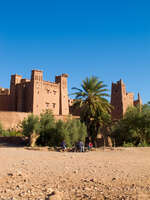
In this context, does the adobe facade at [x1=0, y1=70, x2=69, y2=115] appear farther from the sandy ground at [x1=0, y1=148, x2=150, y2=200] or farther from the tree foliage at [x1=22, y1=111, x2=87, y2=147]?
the sandy ground at [x1=0, y1=148, x2=150, y2=200]

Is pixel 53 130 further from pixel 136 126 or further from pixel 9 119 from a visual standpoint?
pixel 9 119

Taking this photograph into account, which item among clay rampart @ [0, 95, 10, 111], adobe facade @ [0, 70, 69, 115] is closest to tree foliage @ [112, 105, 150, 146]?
adobe facade @ [0, 70, 69, 115]

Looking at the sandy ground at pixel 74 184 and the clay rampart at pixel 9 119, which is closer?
the sandy ground at pixel 74 184

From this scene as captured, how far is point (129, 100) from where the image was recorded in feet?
144

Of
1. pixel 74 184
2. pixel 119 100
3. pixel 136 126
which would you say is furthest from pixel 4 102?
pixel 74 184

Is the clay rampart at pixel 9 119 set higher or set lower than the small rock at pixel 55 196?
higher

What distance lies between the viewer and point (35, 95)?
3631 centimetres

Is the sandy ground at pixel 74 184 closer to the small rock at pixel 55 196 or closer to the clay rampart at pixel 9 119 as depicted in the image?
the small rock at pixel 55 196

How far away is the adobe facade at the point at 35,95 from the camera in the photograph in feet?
119

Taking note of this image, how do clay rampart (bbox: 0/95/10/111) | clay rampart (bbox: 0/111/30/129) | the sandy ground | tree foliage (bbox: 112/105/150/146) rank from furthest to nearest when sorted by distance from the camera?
1. clay rampart (bbox: 0/95/10/111)
2. clay rampart (bbox: 0/111/30/129)
3. tree foliage (bbox: 112/105/150/146)
4. the sandy ground

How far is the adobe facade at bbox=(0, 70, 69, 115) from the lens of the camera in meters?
36.4

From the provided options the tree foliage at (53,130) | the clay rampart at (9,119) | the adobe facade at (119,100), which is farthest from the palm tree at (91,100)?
the adobe facade at (119,100)

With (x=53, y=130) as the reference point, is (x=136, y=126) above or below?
above

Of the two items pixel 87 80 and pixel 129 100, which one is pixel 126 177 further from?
pixel 129 100
